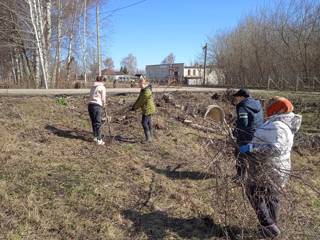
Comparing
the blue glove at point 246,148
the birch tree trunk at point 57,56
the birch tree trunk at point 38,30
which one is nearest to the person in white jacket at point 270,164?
the blue glove at point 246,148

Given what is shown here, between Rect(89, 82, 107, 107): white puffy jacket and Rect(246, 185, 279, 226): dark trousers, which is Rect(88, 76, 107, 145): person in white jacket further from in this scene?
Rect(246, 185, 279, 226): dark trousers

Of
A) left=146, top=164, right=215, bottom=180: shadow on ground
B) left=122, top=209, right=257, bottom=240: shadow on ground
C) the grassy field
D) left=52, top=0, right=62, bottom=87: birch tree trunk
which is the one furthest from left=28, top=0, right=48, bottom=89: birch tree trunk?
left=122, top=209, right=257, bottom=240: shadow on ground

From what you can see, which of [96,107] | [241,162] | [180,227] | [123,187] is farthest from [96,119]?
[241,162]

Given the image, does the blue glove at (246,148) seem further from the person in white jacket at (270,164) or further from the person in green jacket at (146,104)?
the person in green jacket at (146,104)

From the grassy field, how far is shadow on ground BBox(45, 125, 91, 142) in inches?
0.9

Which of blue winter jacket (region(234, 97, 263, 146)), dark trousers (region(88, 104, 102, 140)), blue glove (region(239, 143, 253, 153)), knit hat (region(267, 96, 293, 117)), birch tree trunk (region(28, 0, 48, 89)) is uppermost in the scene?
birch tree trunk (region(28, 0, 48, 89))

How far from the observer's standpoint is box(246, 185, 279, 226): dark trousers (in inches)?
199

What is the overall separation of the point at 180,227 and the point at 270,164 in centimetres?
161

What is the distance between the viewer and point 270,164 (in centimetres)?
498

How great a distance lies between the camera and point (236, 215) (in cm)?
559

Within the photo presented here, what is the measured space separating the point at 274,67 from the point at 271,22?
4.41 m

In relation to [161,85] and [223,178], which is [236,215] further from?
[161,85]

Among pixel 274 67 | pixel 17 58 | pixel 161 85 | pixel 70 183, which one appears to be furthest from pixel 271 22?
pixel 70 183

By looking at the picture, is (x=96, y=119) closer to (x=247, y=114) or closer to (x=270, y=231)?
(x=247, y=114)
